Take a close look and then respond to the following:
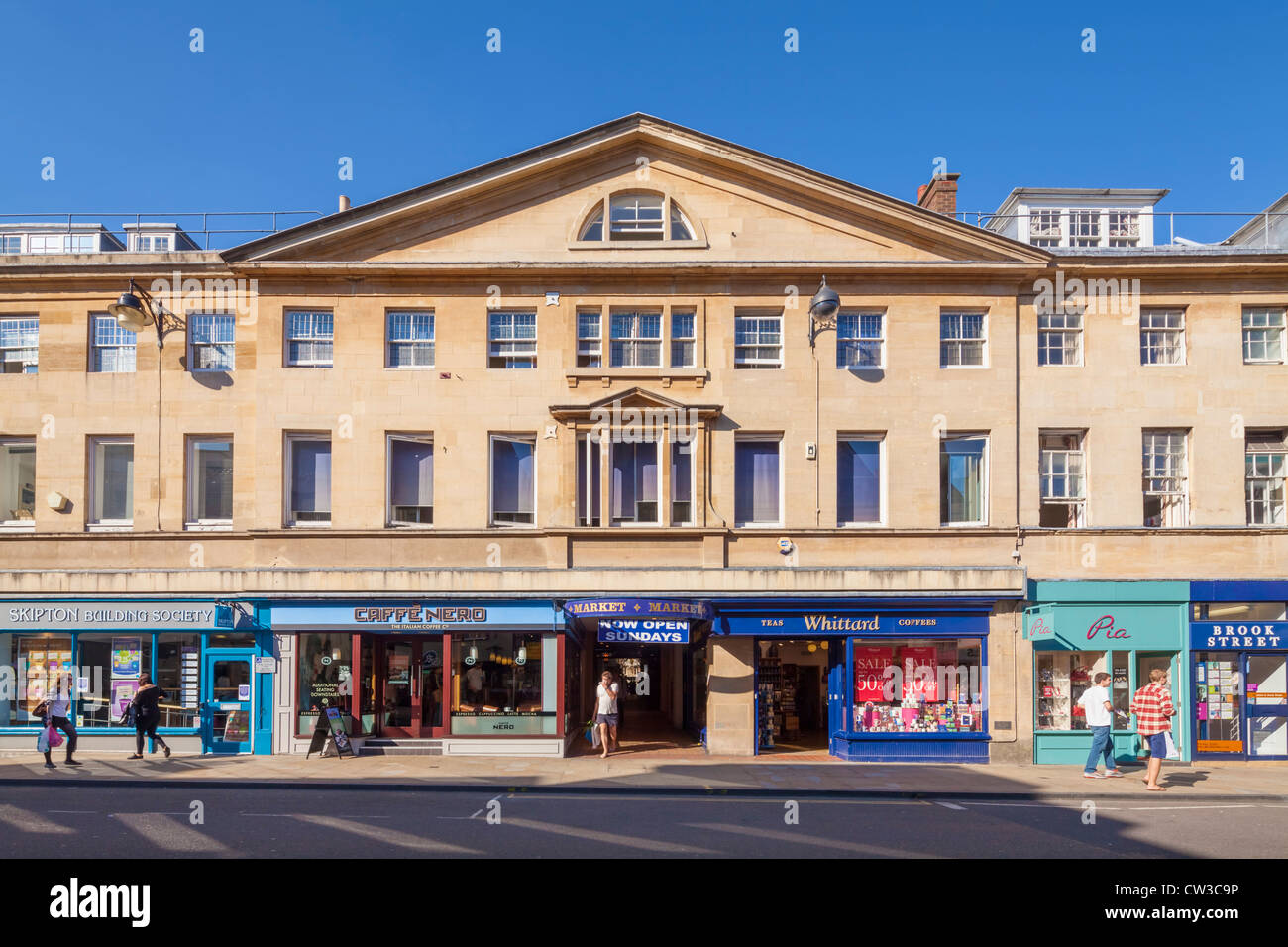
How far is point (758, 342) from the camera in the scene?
20.2 meters

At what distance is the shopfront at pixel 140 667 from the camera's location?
1948 cm

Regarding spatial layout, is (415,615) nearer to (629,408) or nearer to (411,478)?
(411,478)

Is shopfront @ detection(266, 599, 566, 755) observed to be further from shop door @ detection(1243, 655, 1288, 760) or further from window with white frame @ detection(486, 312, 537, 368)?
shop door @ detection(1243, 655, 1288, 760)

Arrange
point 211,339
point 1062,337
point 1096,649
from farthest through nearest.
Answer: point 211,339 → point 1062,337 → point 1096,649

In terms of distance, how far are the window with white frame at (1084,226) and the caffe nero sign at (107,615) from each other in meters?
22.1

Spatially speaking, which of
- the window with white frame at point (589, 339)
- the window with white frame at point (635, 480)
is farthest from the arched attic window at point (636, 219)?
the window with white frame at point (635, 480)

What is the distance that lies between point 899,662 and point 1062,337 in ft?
26.1

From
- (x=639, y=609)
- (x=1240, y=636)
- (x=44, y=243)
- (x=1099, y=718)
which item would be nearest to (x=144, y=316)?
(x=44, y=243)

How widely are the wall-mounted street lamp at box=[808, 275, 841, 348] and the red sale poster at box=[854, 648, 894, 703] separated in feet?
21.8

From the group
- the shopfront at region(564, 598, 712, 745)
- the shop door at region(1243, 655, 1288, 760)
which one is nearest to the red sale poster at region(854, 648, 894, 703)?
the shopfront at region(564, 598, 712, 745)

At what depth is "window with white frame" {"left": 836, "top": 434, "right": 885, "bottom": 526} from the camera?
20016mm

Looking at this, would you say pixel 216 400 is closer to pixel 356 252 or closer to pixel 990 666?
pixel 356 252

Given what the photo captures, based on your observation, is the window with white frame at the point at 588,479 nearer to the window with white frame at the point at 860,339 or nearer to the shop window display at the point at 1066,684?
the window with white frame at the point at 860,339

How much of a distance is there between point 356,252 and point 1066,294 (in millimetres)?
15497
